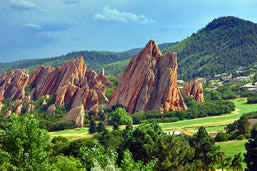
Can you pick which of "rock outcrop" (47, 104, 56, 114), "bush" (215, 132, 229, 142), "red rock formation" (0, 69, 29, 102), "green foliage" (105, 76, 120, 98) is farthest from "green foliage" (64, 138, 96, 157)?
"red rock formation" (0, 69, 29, 102)

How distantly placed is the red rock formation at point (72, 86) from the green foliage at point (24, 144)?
3614 inches

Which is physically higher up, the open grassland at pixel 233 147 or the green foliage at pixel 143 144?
the green foliage at pixel 143 144

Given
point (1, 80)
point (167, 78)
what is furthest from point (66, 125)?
point (1, 80)

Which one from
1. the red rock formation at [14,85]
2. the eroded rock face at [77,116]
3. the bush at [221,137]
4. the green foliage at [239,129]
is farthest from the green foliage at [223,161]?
the red rock formation at [14,85]

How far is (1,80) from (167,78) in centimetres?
10783

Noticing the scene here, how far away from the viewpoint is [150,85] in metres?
125

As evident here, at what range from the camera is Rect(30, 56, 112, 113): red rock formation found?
434 ft

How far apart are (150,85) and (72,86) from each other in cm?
3644

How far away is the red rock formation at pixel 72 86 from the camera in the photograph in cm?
13225

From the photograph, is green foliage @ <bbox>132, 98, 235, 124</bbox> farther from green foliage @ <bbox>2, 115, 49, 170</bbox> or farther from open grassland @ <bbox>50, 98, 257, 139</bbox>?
green foliage @ <bbox>2, 115, 49, 170</bbox>

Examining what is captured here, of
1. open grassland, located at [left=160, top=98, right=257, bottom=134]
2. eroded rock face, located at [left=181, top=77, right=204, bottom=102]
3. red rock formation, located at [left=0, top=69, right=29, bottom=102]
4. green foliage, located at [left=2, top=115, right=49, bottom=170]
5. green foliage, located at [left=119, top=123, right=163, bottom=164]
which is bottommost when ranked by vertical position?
open grassland, located at [left=160, top=98, right=257, bottom=134]

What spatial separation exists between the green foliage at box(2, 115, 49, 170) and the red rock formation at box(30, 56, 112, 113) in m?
91.8

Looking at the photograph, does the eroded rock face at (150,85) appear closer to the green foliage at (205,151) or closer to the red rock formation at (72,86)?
the red rock formation at (72,86)

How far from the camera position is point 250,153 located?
145 feet
